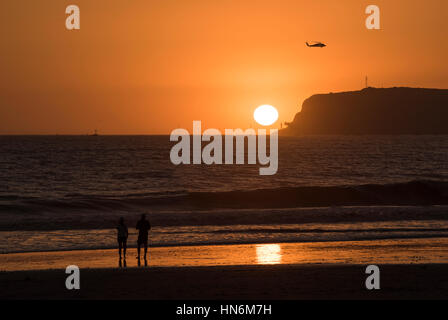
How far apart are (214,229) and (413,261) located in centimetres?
1234

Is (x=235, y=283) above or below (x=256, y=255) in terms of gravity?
above

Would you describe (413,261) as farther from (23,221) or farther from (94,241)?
(23,221)

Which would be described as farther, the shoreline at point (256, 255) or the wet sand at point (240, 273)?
the shoreline at point (256, 255)

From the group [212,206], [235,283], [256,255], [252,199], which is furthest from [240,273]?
[252,199]

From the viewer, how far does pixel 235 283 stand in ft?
45.4

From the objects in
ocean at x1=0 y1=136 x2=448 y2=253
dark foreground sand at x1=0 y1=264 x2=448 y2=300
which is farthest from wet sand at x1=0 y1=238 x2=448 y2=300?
ocean at x1=0 y1=136 x2=448 y2=253

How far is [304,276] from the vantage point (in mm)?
14469

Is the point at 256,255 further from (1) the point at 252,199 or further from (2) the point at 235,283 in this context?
(1) the point at 252,199

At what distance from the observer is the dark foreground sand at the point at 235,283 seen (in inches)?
497

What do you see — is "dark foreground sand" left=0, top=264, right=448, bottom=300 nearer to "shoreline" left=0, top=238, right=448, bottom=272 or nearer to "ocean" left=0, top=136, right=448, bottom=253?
"shoreline" left=0, top=238, right=448, bottom=272

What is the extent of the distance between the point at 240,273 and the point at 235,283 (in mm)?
1315

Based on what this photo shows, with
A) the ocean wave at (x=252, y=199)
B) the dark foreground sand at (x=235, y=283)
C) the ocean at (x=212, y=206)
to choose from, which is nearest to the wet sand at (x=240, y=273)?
the dark foreground sand at (x=235, y=283)

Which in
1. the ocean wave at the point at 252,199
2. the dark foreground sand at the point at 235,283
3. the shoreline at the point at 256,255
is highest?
the dark foreground sand at the point at 235,283

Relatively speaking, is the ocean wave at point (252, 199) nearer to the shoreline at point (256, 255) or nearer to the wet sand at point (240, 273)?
the shoreline at point (256, 255)
